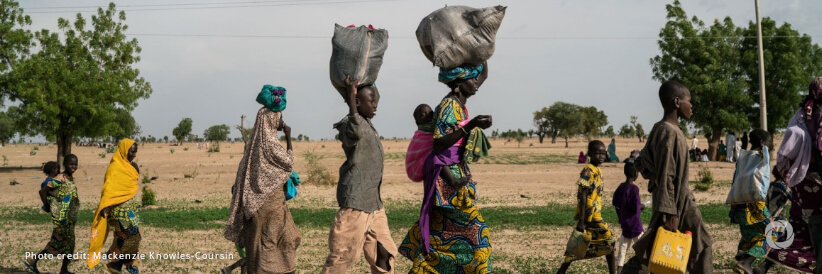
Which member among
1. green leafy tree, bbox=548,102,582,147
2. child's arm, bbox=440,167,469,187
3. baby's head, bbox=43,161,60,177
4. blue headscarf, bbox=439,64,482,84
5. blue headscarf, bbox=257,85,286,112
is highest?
green leafy tree, bbox=548,102,582,147

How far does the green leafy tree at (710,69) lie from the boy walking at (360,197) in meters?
30.7

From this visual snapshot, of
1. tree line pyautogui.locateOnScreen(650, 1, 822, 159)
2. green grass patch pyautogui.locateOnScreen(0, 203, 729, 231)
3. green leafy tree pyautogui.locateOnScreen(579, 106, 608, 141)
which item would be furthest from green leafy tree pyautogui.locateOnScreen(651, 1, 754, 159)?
green leafy tree pyautogui.locateOnScreen(579, 106, 608, 141)

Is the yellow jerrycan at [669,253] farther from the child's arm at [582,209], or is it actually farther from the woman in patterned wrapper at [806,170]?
the child's arm at [582,209]

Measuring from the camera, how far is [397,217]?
13.1 metres

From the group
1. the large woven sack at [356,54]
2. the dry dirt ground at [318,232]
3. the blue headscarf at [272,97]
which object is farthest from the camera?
the dry dirt ground at [318,232]

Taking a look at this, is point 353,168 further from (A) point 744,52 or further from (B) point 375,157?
(A) point 744,52

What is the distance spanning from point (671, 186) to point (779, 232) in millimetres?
2447

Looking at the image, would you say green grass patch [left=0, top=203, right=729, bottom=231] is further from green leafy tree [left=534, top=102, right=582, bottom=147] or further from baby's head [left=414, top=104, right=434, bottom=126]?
green leafy tree [left=534, top=102, right=582, bottom=147]

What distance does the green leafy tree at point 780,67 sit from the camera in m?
33.3

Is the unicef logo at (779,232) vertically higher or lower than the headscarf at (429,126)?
lower

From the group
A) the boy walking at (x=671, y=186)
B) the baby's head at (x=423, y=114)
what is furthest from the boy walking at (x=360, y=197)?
the boy walking at (x=671, y=186)

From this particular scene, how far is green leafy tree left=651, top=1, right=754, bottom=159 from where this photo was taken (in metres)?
33.6

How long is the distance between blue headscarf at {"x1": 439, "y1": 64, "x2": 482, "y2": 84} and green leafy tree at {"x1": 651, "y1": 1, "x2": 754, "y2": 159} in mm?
30789

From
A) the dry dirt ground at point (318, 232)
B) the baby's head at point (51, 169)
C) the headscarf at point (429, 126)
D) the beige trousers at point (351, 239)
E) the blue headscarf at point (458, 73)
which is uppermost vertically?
the blue headscarf at point (458, 73)
